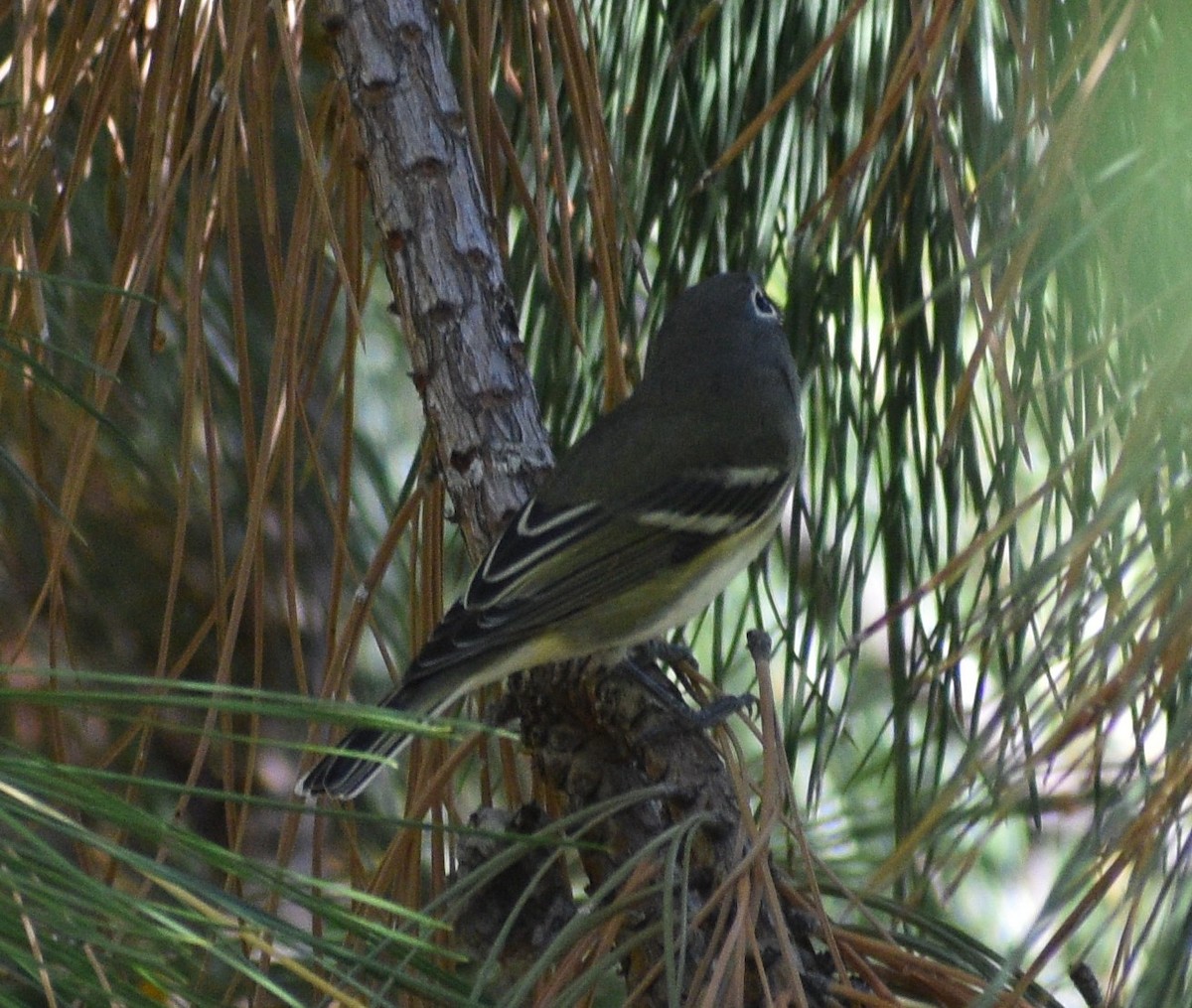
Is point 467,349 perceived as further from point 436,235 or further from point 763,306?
point 763,306

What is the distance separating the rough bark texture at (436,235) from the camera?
1364 millimetres

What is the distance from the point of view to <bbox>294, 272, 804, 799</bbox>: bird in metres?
1.55

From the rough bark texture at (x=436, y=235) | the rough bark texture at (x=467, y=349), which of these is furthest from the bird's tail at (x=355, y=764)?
the rough bark texture at (x=436, y=235)

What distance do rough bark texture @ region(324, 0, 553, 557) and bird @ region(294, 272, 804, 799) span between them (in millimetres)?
118

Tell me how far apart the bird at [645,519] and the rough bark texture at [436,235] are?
0.39 ft

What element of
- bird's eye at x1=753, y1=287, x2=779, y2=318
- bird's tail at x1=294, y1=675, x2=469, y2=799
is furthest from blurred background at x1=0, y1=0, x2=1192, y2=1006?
bird's eye at x1=753, y1=287, x2=779, y2=318

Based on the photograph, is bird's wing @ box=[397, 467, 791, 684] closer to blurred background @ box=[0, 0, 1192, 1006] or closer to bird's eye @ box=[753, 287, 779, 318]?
blurred background @ box=[0, 0, 1192, 1006]

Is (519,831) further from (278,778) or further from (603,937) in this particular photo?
(278,778)

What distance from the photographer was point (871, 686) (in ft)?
9.61

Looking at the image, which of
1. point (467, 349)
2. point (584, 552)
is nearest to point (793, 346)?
point (467, 349)

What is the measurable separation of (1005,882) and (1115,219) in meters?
2.24

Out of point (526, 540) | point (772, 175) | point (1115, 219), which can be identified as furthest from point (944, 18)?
point (526, 540)

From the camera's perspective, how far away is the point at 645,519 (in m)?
1.96

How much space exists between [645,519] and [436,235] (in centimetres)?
67
